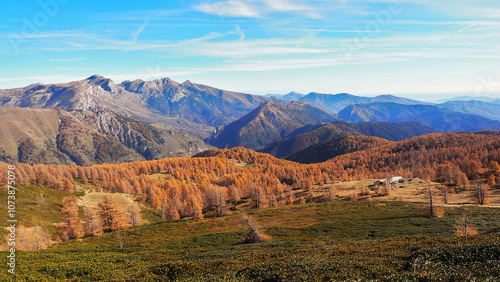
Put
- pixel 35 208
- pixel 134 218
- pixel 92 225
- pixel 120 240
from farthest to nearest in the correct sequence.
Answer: pixel 134 218 < pixel 35 208 < pixel 92 225 < pixel 120 240

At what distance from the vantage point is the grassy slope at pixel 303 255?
73.0 feet

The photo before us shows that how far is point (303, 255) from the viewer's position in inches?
1248

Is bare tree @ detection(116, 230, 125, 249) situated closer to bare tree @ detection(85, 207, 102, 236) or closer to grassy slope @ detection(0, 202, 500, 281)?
grassy slope @ detection(0, 202, 500, 281)

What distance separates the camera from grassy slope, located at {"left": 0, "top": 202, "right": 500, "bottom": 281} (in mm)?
22250

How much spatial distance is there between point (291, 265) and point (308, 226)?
56.0 metres

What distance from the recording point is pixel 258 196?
14012cm

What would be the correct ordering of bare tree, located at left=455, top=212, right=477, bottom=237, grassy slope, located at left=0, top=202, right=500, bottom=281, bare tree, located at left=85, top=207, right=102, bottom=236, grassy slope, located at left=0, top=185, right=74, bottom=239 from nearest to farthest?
grassy slope, located at left=0, top=202, right=500, bottom=281 < bare tree, located at left=455, top=212, right=477, bottom=237 < bare tree, located at left=85, top=207, right=102, bottom=236 < grassy slope, located at left=0, top=185, right=74, bottom=239

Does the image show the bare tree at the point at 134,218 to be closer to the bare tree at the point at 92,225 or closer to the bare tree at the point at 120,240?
the bare tree at the point at 92,225

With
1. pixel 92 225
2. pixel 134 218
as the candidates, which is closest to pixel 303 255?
pixel 92 225

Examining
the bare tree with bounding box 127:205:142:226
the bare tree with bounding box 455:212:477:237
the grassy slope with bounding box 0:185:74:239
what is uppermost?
the grassy slope with bounding box 0:185:74:239

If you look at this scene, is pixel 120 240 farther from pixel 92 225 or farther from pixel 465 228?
pixel 465 228

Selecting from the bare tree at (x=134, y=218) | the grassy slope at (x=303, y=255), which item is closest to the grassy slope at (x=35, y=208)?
the bare tree at (x=134, y=218)

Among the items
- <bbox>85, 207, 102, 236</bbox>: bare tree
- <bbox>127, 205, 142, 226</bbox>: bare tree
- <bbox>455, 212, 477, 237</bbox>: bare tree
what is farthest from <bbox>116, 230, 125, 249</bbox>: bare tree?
<bbox>455, 212, 477, 237</bbox>: bare tree

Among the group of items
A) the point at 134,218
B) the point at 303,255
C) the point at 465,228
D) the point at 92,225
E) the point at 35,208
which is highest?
the point at 303,255
